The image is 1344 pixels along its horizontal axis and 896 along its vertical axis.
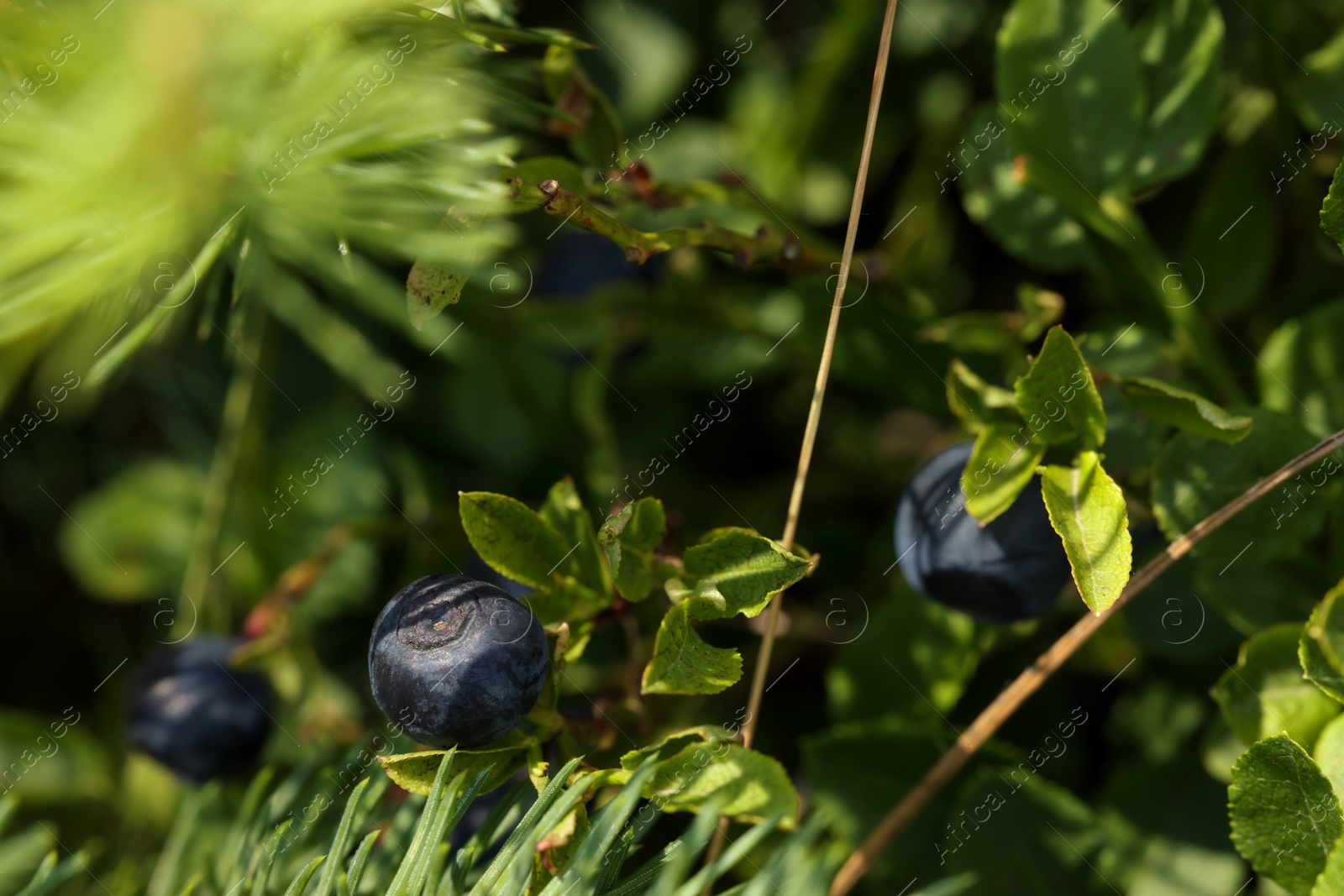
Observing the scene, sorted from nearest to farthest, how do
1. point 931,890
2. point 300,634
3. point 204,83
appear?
1. point 931,890
2. point 204,83
3. point 300,634

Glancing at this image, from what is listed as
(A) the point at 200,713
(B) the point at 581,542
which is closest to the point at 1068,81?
(B) the point at 581,542

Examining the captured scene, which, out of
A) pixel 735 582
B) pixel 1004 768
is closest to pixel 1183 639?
pixel 1004 768

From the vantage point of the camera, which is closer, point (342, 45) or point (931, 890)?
point (931, 890)

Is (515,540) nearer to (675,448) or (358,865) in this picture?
(358,865)

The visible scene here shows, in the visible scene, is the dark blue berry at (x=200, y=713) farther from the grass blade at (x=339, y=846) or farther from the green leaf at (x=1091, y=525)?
the green leaf at (x=1091, y=525)

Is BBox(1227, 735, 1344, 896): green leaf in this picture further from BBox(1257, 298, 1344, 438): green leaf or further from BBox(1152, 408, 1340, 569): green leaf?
BBox(1257, 298, 1344, 438): green leaf

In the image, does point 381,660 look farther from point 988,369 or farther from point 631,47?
point 631,47
